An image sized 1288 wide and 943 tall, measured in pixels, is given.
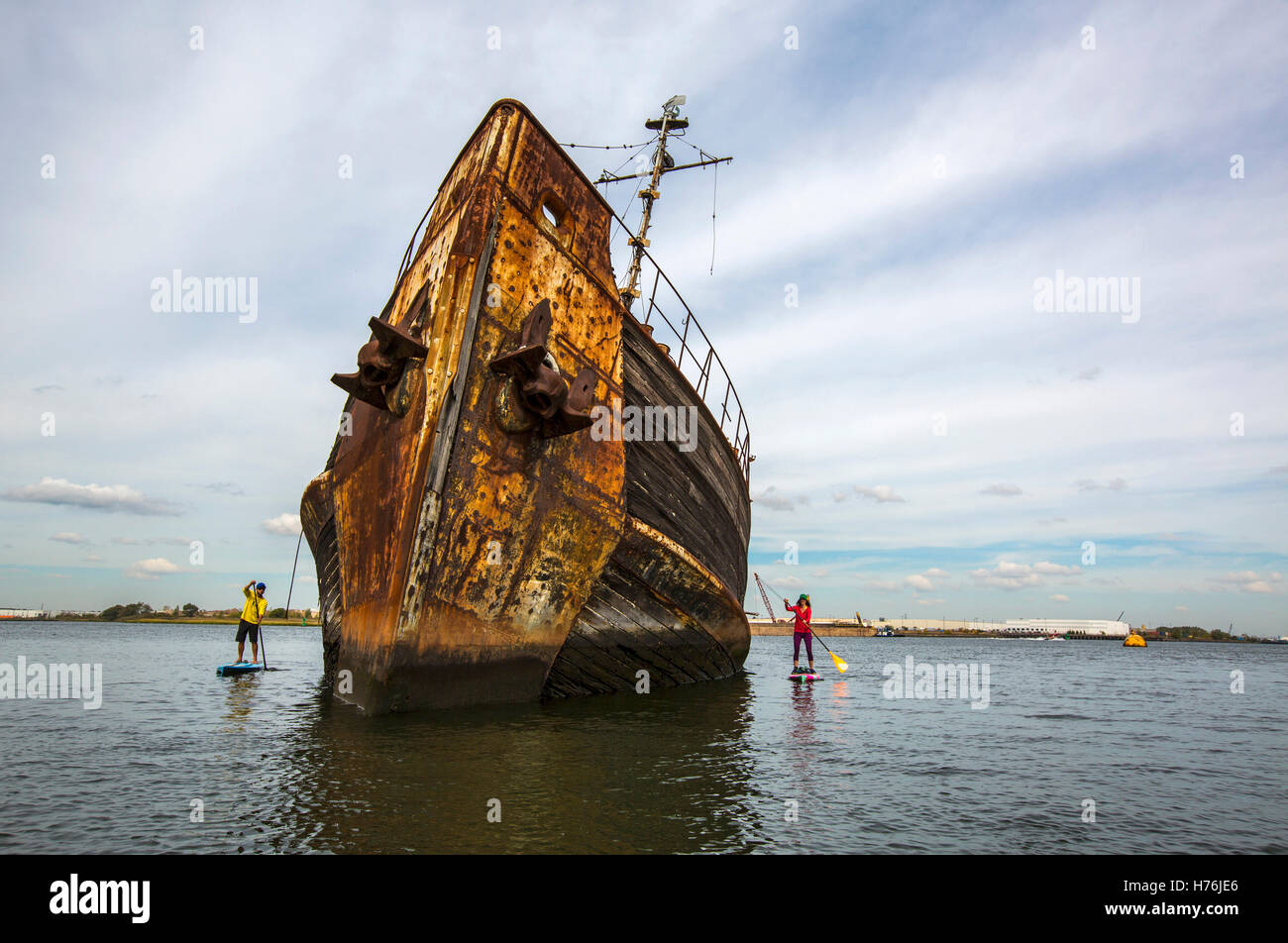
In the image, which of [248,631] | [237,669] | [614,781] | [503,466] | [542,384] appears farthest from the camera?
[248,631]

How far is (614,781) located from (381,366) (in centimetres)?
406

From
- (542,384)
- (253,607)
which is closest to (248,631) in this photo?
(253,607)

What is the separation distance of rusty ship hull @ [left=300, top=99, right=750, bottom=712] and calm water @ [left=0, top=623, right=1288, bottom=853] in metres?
0.57

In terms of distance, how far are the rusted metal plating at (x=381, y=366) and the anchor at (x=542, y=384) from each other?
2.60 ft

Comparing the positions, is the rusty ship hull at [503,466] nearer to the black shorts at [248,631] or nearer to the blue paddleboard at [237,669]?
the blue paddleboard at [237,669]

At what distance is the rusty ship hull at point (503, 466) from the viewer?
573 cm

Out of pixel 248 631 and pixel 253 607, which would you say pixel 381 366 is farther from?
pixel 248 631

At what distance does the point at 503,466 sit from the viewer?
6031mm

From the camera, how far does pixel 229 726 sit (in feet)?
20.2

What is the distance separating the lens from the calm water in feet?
10.6

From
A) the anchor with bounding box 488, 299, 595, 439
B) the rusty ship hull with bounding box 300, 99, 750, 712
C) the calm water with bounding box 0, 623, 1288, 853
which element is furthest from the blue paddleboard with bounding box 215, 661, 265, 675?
the anchor with bounding box 488, 299, 595, 439

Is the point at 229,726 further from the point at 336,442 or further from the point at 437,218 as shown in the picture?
the point at 437,218
